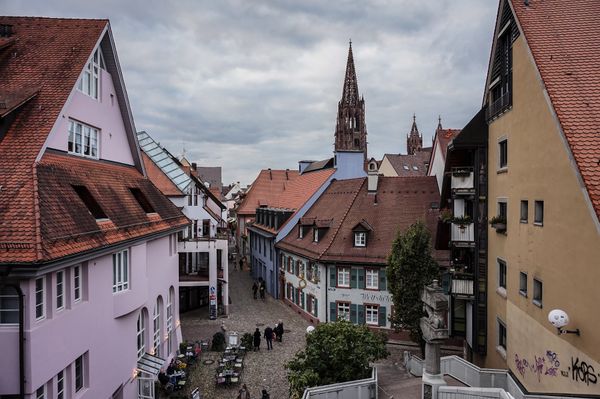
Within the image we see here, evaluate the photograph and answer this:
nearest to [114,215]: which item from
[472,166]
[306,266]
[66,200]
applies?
[66,200]

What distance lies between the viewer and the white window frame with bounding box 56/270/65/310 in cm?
1227

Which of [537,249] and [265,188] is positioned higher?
[265,188]

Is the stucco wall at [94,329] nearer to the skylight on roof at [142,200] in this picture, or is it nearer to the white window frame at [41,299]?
the white window frame at [41,299]

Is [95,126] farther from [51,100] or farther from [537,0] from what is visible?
[537,0]

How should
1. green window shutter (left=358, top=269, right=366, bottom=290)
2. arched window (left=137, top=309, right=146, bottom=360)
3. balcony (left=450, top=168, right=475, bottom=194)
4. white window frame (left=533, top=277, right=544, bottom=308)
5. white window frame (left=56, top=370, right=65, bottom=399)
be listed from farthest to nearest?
green window shutter (left=358, top=269, right=366, bottom=290)
balcony (left=450, top=168, right=475, bottom=194)
arched window (left=137, top=309, right=146, bottom=360)
white window frame (left=533, top=277, right=544, bottom=308)
white window frame (left=56, top=370, right=65, bottom=399)

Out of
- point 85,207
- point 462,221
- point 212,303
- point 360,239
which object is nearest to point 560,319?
point 462,221

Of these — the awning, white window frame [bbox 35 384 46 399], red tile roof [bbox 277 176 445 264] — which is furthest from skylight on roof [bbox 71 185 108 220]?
red tile roof [bbox 277 176 445 264]

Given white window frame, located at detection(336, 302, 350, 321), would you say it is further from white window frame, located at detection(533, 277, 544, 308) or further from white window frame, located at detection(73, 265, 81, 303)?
white window frame, located at detection(73, 265, 81, 303)

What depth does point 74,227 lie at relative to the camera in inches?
508

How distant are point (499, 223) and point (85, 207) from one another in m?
14.4

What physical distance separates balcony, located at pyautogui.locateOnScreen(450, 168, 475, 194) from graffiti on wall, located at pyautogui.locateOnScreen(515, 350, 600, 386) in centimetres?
720

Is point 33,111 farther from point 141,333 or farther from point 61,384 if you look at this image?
point 141,333

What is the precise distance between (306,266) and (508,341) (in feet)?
54.1

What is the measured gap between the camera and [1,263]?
33.5 ft
